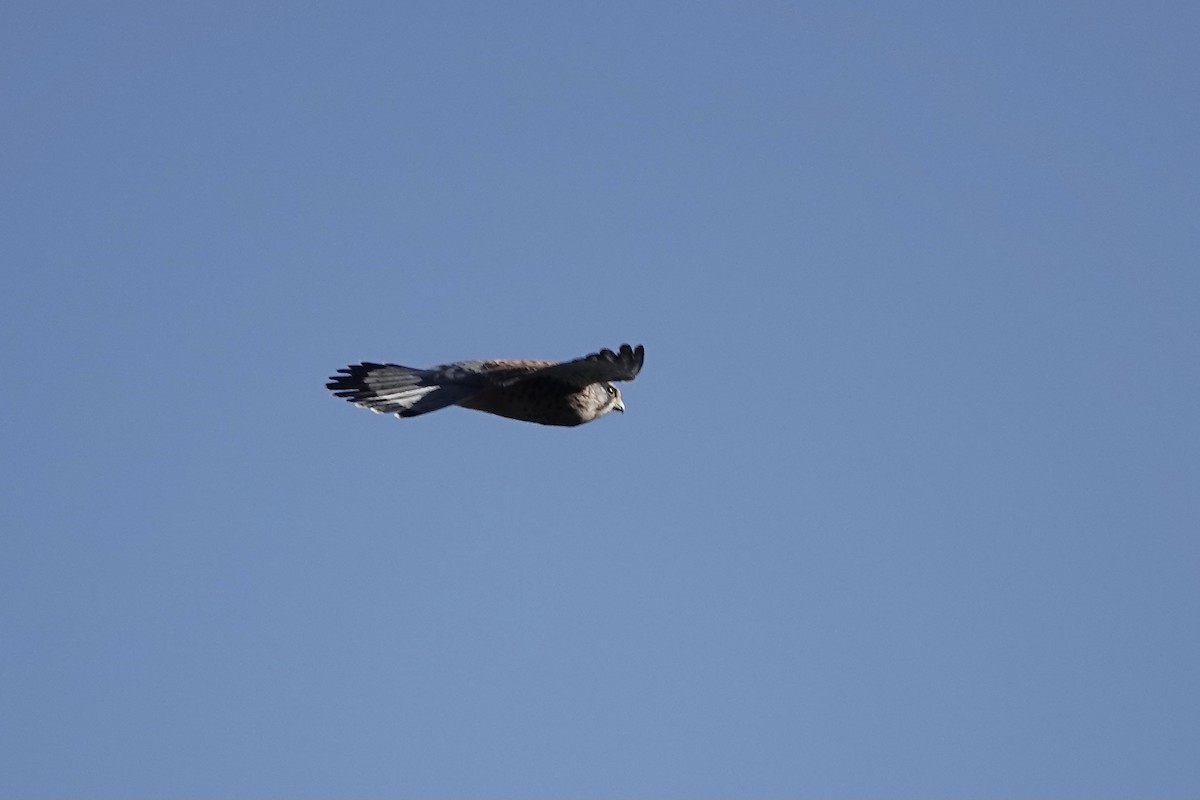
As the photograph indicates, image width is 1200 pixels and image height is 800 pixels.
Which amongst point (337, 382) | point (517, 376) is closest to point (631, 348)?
point (517, 376)

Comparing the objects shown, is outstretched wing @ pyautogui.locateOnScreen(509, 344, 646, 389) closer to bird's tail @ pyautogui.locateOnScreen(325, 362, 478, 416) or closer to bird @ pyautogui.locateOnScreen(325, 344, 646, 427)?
bird @ pyautogui.locateOnScreen(325, 344, 646, 427)

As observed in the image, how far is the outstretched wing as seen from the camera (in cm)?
1135

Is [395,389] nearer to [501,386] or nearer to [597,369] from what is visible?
[501,386]

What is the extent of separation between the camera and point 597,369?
11820 millimetres

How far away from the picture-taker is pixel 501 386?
11.9 metres

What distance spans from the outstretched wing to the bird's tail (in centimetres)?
72

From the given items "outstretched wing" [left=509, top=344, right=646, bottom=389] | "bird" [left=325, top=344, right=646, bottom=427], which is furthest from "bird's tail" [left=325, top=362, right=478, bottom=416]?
"outstretched wing" [left=509, top=344, right=646, bottom=389]

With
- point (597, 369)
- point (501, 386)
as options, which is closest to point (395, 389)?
point (501, 386)

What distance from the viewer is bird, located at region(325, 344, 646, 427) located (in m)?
11.2

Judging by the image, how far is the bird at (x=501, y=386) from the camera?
1125cm

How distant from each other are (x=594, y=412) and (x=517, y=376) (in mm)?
1209

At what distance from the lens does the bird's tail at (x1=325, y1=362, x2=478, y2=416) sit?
11.0m

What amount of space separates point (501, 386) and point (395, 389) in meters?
0.89

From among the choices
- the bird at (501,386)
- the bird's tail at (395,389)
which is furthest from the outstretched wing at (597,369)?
the bird's tail at (395,389)
